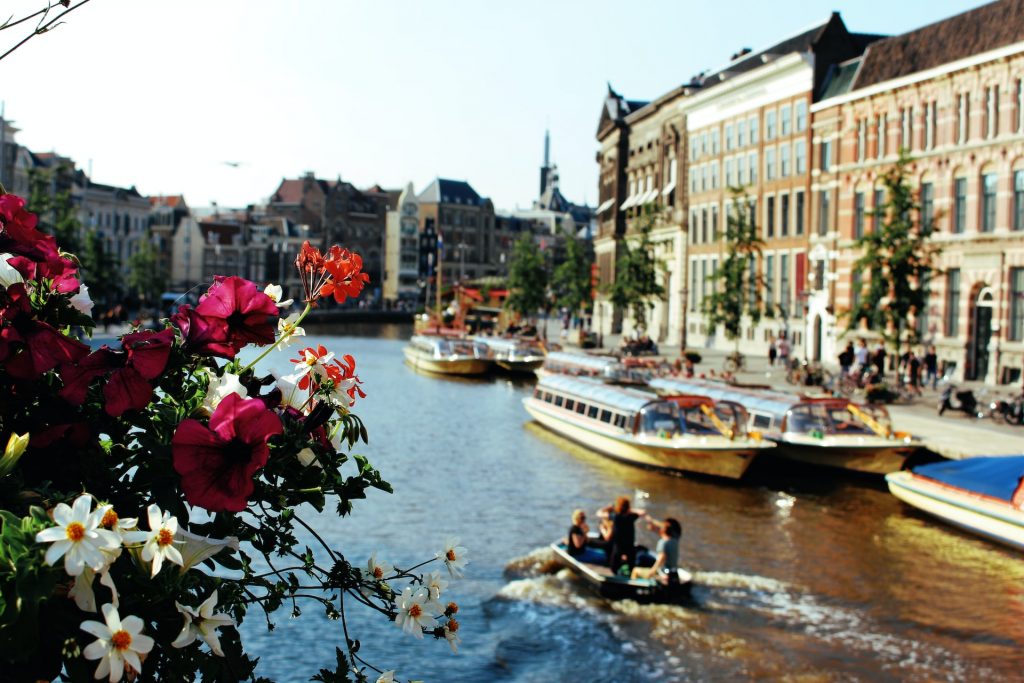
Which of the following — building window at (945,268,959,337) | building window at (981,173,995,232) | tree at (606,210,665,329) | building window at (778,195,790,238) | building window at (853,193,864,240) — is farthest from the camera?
tree at (606,210,665,329)

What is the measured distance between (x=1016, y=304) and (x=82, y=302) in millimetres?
45092

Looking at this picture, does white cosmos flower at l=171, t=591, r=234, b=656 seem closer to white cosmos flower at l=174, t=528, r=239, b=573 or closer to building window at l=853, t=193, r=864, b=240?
white cosmos flower at l=174, t=528, r=239, b=573

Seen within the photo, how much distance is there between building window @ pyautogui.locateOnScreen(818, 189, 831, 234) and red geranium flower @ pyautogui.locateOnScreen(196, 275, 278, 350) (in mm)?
58833

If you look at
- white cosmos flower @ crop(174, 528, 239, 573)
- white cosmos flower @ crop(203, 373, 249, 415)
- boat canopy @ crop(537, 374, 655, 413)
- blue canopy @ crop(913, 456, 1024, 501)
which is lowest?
blue canopy @ crop(913, 456, 1024, 501)

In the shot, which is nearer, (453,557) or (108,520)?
(108,520)

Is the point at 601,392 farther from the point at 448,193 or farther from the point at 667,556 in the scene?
the point at 448,193

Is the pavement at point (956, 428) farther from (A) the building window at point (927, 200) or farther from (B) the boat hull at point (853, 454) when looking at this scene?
(A) the building window at point (927, 200)

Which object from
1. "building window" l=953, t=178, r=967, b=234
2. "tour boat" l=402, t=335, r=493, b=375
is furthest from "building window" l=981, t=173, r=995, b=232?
"tour boat" l=402, t=335, r=493, b=375

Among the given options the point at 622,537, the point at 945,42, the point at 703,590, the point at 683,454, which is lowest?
the point at 703,590

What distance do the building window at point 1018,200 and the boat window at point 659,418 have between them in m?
18.3

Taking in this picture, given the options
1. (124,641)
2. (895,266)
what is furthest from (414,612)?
(895,266)

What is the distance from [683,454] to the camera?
32.7m

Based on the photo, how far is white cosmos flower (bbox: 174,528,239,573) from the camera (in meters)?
3.87

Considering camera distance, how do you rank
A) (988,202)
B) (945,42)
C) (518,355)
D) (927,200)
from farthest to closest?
(518,355), (945,42), (927,200), (988,202)
